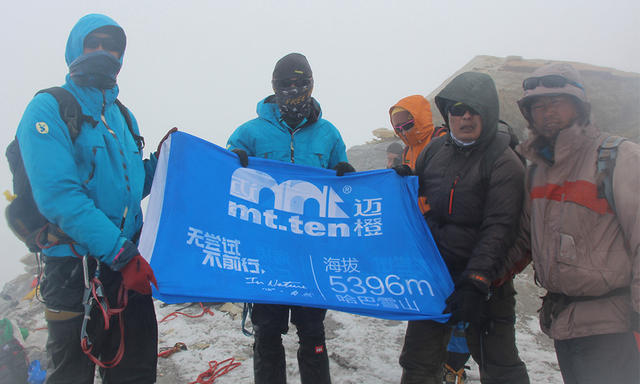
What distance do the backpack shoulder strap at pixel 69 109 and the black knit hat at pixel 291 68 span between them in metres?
1.39

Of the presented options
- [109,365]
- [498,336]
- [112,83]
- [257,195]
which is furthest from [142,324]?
[498,336]

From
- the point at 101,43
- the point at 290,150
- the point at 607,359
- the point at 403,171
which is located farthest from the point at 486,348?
the point at 101,43

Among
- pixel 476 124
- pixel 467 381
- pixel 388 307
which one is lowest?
pixel 467 381

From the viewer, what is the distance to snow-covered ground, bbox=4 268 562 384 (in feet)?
11.2

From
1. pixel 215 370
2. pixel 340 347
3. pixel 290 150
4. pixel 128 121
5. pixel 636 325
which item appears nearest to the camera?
pixel 636 325

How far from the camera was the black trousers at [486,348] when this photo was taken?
233 cm

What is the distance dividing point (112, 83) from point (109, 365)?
169cm

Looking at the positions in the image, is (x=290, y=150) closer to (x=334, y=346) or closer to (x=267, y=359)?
(x=267, y=359)

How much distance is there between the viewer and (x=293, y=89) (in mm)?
2850

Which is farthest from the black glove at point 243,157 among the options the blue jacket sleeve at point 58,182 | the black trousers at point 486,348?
the black trousers at point 486,348

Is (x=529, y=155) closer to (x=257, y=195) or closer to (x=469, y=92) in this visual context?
(x=469, y=92)

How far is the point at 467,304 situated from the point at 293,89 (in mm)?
1956

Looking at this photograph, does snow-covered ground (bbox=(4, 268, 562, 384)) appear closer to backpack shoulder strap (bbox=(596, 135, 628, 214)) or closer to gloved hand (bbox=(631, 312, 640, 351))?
gloved hand (bbox=(631, 312, 640, 351))

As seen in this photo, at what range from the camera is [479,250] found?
2168mm
